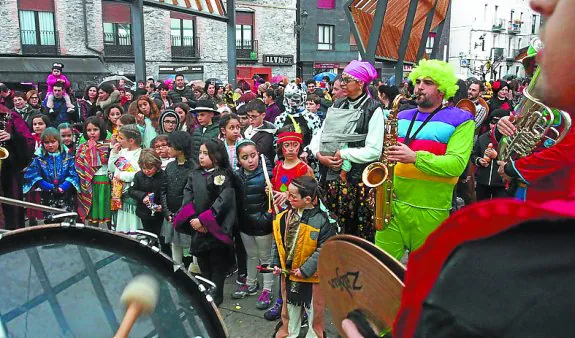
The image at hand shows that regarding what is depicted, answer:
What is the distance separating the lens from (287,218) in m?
3.75

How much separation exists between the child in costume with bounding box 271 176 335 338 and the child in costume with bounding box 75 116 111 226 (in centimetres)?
267

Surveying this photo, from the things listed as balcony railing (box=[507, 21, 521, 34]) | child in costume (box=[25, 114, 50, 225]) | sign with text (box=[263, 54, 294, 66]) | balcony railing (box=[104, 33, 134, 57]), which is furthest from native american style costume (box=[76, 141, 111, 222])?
balcony railing (box=[507, 21, 521, 34])

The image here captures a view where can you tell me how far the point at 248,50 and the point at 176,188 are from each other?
90.9 feet

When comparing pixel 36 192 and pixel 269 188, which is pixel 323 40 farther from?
pixel 269 188

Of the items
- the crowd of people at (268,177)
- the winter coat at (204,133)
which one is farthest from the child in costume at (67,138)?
the winter coat at (204,133)

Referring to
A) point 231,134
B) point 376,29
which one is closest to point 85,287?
point 231,134

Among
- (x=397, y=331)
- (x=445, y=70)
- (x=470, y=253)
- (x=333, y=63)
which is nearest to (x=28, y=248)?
(x=397, y=331)

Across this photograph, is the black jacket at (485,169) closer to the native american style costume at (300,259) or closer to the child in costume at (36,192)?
the native american style costume at (300,259)

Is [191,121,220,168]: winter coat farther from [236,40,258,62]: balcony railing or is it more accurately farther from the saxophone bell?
[236,40,258,62]: balcony railing

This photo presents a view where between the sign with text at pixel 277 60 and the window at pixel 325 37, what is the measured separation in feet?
12.1

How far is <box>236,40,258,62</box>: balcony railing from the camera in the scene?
31.2 metres

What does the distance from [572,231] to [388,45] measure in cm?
1034

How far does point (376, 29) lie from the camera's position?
330 inches

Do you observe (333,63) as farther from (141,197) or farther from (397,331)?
(397,331)
